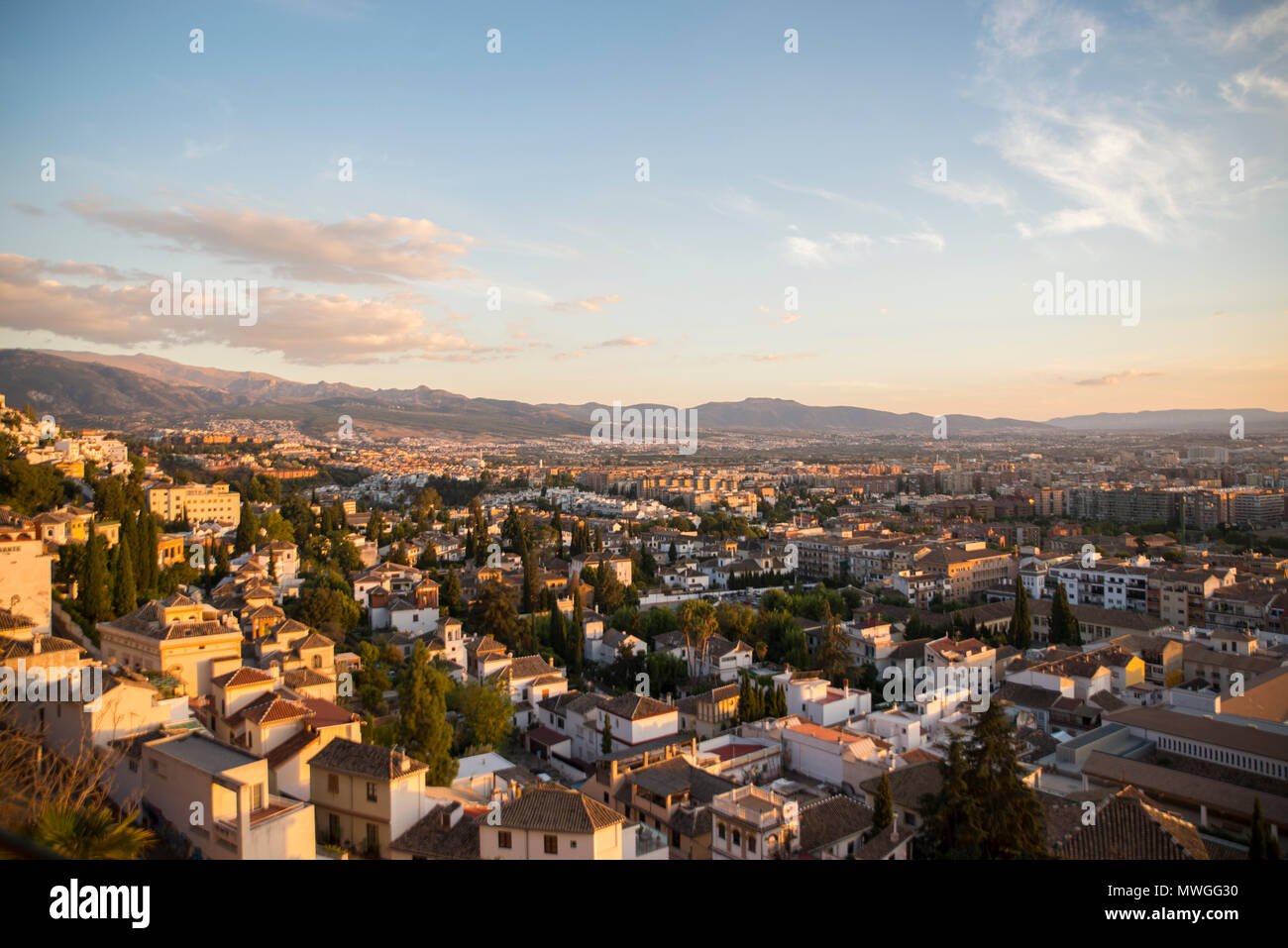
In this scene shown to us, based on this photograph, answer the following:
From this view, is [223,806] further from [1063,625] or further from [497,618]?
[1063,625]

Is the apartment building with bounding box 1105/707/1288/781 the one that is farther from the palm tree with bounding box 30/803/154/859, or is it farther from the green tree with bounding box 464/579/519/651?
the palm tree with bounding box 30/803/154/859

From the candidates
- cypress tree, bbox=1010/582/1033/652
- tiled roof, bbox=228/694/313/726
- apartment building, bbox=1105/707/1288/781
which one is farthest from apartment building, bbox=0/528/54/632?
cypress tree, bbox=1010/582/1033/652

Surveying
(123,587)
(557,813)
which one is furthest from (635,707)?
(123,587)
